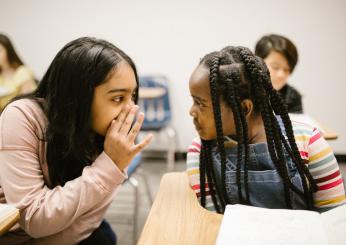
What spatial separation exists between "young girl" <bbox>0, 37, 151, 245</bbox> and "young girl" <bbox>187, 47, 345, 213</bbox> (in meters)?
0.23

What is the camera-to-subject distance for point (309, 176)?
2.81 ft

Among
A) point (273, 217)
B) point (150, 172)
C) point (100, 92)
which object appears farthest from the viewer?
point (150, 172)

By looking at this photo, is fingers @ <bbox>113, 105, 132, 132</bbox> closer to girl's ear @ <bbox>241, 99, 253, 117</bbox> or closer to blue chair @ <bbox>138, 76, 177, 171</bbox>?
girl's ear @ <bbox>241, 99, 253, 117</bbox>

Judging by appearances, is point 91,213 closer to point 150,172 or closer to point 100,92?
point 100,92

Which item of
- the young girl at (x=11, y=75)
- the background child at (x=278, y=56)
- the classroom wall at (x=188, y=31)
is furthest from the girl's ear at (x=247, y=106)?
the classroom wall at (x=188, y=31)

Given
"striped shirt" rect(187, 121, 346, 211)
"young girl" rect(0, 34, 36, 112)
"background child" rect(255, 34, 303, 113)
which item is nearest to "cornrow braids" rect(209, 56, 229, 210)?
"striped shirt" rect(187, 121, 346, 211)

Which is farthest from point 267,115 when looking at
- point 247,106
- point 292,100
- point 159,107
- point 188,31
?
point 188,31

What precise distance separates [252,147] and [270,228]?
29cm

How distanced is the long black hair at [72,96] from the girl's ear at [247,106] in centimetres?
38

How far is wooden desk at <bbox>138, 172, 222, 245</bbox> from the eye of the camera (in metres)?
0.69

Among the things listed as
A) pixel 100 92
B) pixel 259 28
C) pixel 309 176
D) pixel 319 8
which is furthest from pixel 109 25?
pixel 309 176

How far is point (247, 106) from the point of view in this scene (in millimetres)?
916

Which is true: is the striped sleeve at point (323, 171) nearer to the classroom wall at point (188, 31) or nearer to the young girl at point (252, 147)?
the young girl at point (252, 147)

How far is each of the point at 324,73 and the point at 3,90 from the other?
309 cm
